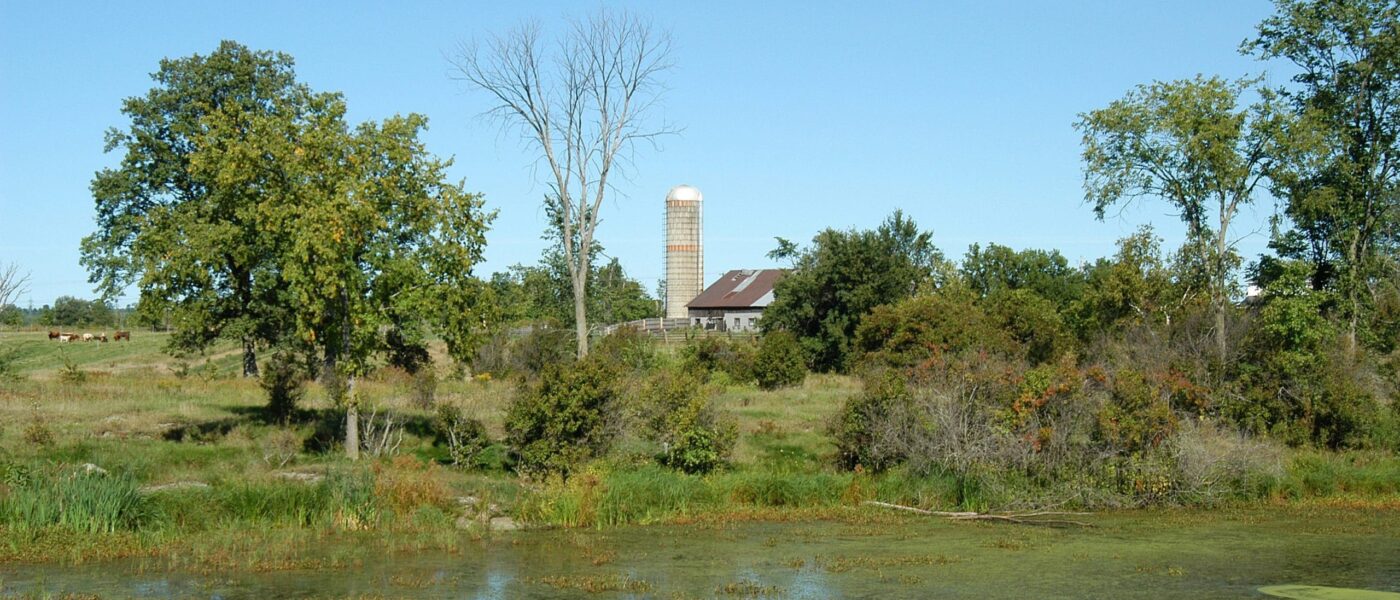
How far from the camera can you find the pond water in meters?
13.7

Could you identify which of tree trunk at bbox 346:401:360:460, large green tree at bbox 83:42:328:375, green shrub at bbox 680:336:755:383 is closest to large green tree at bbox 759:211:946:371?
green shrub at bbox 680:336:755:383

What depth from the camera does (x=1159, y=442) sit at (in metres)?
21.6

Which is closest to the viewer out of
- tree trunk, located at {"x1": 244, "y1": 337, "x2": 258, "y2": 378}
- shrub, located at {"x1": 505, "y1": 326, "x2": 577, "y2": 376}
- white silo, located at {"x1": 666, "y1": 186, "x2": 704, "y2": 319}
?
shrub, located at {"x1": 505, "y1": 326, "x2": 577, "y2": 376}

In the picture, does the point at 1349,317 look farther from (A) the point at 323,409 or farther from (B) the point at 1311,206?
(A) the point at 323,409

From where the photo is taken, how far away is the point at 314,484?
18719 millimetres

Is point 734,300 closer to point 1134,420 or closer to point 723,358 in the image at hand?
point 723,358

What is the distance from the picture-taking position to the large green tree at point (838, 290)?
154 feet

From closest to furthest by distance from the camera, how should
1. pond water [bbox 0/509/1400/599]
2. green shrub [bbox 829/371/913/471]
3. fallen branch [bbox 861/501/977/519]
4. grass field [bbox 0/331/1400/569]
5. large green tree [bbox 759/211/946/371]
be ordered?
pond water [bbox 0/509/1400/599] → grass field [bbox 0/331/1400/569] → fallen branch [bbox 861/501/977/519] → green shrub [bbox 829/371/913/471] → large green tree [bbox 759/211/946/371]

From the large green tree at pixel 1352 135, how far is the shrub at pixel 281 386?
26638 mm

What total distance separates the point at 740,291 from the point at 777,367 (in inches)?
1695

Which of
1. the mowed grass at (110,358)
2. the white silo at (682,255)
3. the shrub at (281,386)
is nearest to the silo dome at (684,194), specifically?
the white silo at (682,255)

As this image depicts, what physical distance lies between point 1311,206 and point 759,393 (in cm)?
1680

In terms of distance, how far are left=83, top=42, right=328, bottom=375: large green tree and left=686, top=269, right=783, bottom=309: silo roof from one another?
4288 cm

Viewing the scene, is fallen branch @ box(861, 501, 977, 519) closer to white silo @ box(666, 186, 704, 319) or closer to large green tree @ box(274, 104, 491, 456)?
large green tree @ box(274, 104, 491, 456)
